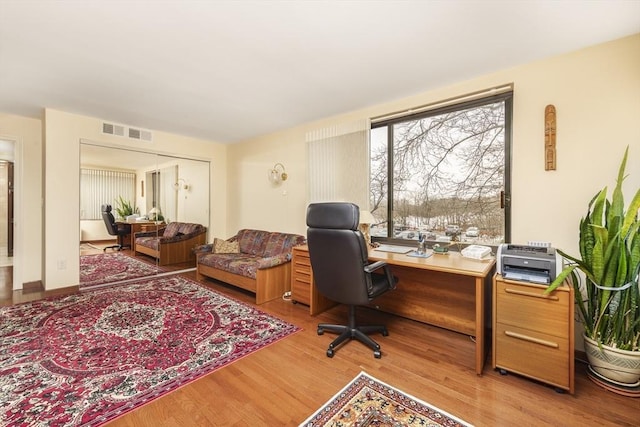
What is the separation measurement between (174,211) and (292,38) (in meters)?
3.84

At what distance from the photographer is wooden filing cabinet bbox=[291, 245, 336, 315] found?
9.76 feet

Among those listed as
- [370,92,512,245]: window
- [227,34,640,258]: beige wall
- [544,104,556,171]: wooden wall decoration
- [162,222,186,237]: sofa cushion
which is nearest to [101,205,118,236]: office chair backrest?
[162,222,186,237]: sofa cushion

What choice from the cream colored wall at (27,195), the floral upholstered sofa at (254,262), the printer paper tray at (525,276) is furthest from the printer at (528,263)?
the cream colored wall at (27,195)

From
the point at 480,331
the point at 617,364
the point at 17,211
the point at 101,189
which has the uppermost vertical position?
the point at 101,189

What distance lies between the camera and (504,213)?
2.53 meters

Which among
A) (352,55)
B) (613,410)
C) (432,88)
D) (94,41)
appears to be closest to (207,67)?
(94,41)

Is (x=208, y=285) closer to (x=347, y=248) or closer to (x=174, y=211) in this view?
(x=174, y=211)

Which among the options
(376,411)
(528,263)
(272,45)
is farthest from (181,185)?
(528,263)

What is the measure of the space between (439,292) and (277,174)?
301 centimetres

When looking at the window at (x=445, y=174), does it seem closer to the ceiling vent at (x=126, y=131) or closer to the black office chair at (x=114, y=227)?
the ceiling vent at (x=126, y=131)

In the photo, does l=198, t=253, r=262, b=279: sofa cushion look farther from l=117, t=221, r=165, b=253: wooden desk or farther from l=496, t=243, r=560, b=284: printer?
l=496, t=243, r=560, b=284: printer

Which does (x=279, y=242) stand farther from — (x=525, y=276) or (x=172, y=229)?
(x=525, y=276)

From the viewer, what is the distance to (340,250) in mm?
2078

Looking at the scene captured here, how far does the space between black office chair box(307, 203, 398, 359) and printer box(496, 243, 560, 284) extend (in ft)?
2.73
